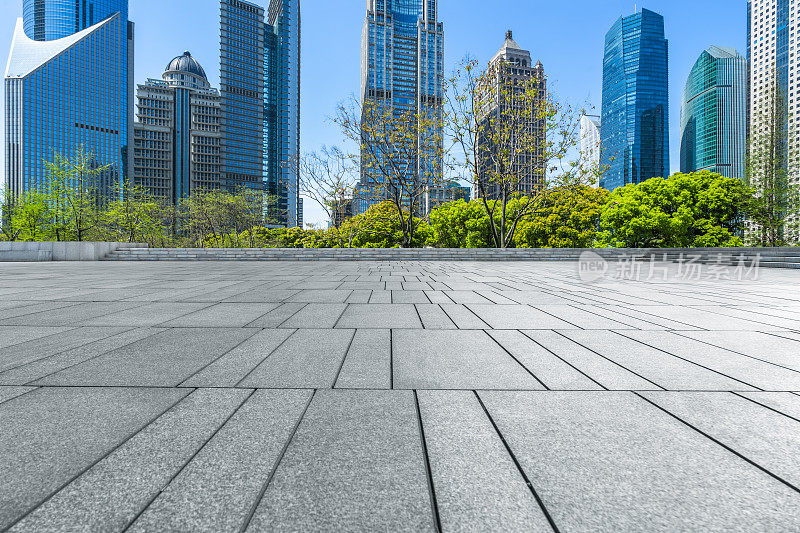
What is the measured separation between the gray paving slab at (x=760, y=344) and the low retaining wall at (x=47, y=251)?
20.5 m

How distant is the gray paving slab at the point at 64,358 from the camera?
2146mm

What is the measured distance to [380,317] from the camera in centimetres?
403

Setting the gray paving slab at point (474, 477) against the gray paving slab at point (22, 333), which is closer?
the gray paving slab at point (474, 477)

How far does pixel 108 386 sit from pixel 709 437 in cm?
275

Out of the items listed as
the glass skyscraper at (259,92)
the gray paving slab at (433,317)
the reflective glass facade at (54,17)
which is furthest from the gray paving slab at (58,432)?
the reflective glass facade at (54,17)

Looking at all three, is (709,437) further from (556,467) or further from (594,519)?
(594,519)

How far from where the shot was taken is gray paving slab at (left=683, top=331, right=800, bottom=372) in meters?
2.58

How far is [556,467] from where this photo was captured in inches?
49.8

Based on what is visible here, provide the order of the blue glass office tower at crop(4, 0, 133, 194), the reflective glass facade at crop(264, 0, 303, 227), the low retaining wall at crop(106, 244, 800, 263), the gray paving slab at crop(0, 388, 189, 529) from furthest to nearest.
Answer: the reflective glass facade at crop(264, 0, 303, 227), the blue glass office tower at crop(4, 0, 133, 194), the low retaining wall at crop(106, 244, 800, 263), the gray paving slab at crop(0, 388, 189, 529)

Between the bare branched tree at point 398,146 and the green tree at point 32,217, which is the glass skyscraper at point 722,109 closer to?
the bare branched tree at point 398,146

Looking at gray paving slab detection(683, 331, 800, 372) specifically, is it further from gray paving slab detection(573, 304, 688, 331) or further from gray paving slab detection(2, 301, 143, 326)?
gray paving slab detection(2, 301, 143, 326)

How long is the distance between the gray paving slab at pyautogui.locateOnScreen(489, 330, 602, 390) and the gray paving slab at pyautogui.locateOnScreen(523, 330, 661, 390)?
55 mm

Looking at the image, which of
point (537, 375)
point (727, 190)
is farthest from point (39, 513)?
point (727, 190)

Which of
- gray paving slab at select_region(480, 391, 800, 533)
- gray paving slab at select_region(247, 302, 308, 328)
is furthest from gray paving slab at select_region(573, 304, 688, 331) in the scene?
gray paving slab at select_region(247, 302, 308, 328)
